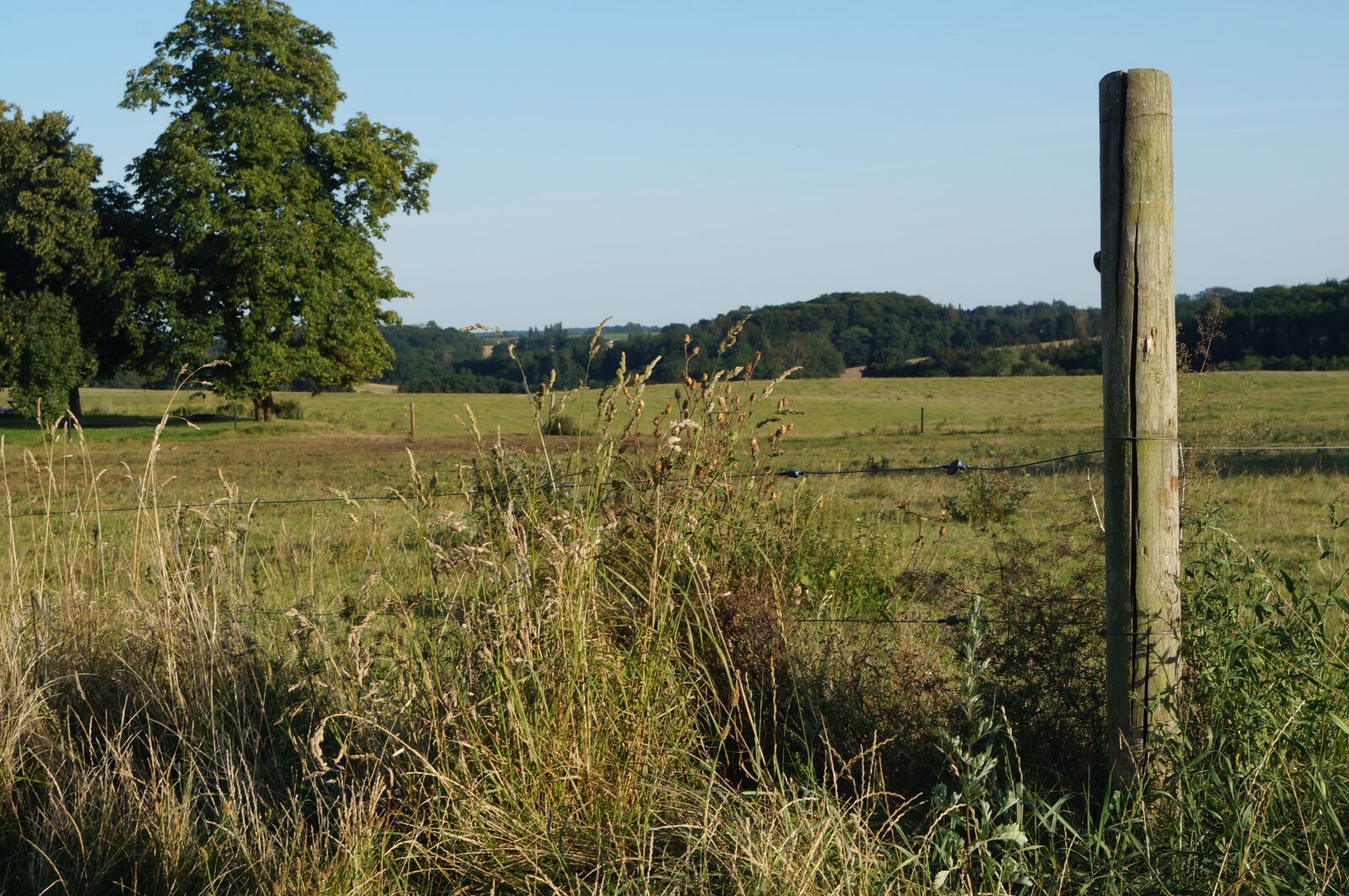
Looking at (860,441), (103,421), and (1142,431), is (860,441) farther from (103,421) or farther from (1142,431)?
(1142,431)

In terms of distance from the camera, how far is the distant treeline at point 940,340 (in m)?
58.4

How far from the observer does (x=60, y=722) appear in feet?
14.9

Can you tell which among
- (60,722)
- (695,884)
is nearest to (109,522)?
(60,722)

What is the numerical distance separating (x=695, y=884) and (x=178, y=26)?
36.8 metres

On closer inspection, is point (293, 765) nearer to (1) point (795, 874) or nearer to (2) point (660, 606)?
(2) point (660, 606)

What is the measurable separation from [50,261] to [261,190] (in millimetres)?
6617

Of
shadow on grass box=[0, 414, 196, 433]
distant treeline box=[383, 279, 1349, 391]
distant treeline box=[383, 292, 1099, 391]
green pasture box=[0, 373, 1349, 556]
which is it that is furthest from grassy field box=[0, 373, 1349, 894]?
distant treeline box=[383, 292, 1099, 391]

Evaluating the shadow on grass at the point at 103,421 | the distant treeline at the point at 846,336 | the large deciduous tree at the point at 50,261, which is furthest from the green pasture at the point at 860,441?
the distant treeline at the point at 846,336

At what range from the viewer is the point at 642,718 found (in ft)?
11.6

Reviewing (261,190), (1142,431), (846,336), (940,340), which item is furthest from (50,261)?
(940,340)

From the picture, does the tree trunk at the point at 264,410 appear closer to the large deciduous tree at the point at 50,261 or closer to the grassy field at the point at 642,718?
the large deciduous tree at the point at 50,261

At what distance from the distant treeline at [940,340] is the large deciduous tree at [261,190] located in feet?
11.5

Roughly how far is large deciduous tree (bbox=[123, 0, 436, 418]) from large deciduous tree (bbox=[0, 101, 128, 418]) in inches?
73.7

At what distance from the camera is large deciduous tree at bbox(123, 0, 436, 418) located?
33.0 meters
